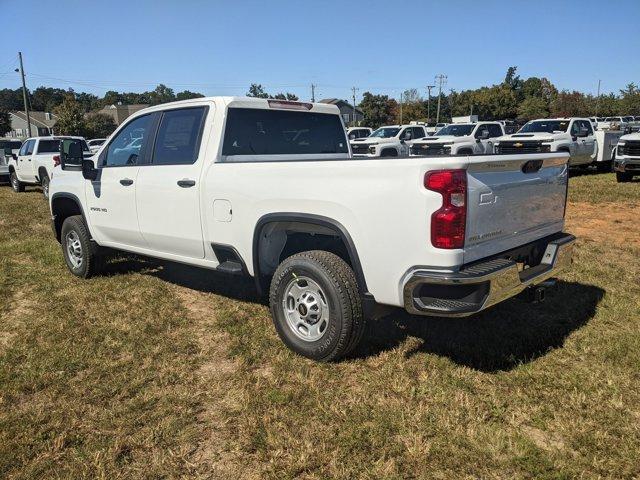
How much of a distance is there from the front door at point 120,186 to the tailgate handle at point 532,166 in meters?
3.42

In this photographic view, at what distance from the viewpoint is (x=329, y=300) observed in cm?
354

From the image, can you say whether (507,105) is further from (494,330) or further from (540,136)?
(494,330)

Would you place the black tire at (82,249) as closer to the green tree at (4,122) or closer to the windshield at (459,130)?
the windshield at (459,130)

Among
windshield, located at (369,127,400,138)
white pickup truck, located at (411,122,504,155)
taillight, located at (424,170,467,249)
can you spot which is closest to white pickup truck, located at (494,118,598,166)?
white pickup truck, located at (411,122,504,155)

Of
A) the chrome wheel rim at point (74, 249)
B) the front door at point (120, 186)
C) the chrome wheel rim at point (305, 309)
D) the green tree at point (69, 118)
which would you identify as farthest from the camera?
the green tree at point (69, 118)

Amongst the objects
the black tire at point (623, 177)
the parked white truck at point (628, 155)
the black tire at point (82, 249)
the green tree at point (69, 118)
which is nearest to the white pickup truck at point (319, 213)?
the black tire at point (82, 249)

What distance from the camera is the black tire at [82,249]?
Answer: 5.85 m

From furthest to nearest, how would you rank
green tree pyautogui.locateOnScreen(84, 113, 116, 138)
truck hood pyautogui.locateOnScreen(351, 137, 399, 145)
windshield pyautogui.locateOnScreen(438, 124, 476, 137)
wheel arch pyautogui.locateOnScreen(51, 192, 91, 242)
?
green tree pyautogui.locateOnScreen(84, 113, 116, 138)
truck hood pyautogui.locateOnScreen(351, 137, 399, 145)
windshield pyautogui.locateOnScreen(438, 124, 476, 137)
wheel arch pyautogui.locateOnScreen(51, 192, 91, 242)

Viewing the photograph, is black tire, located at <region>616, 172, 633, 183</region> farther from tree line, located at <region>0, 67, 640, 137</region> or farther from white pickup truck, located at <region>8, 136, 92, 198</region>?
tree line, located at <region>0, 67, 640, 137</region>

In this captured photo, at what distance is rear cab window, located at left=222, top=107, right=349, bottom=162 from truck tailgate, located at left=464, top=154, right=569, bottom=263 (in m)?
2.10

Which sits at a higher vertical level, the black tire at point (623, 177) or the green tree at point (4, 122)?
the green tree at point (4, 122)

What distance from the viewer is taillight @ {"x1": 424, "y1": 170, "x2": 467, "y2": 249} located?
2949 mm

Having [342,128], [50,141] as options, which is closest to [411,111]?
[50,141]

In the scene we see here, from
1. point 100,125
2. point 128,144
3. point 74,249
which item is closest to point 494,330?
point 128,144
